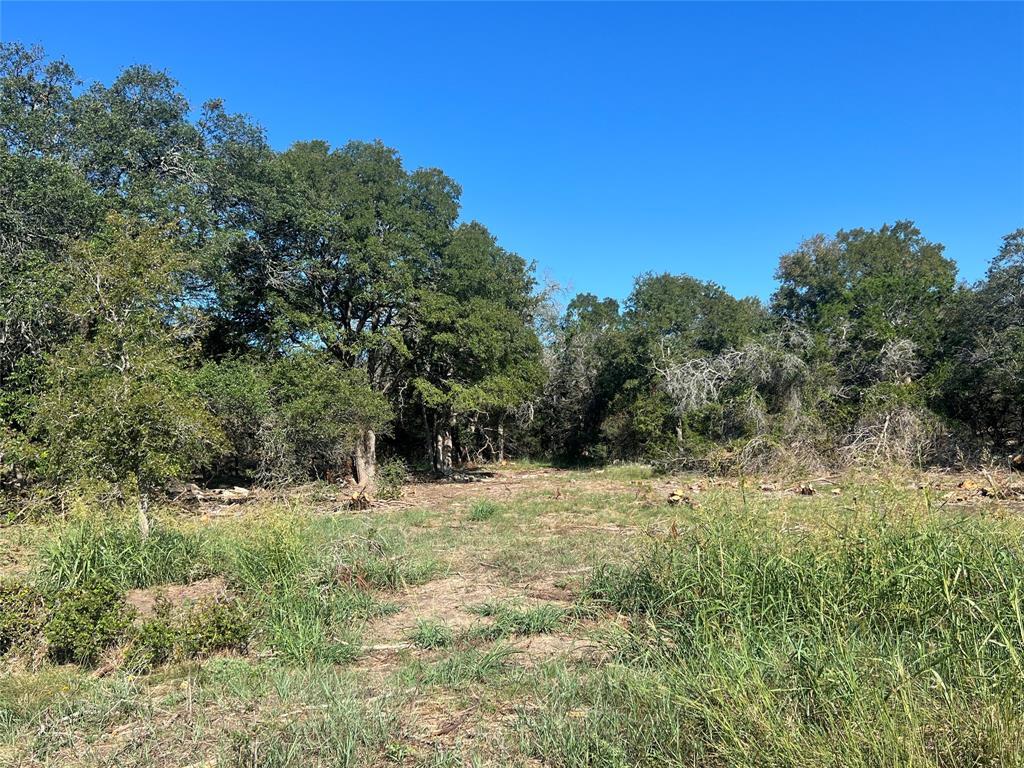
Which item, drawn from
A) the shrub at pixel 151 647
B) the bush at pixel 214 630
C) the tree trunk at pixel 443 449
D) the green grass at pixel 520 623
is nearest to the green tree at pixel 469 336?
the tree trunk at pixel 443 449

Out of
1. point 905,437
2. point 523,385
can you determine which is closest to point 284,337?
point 523,385

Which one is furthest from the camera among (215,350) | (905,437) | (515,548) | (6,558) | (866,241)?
(866,241)

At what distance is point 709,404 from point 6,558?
16617 millimetres

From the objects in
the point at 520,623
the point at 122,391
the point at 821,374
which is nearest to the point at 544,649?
the point at 520,623

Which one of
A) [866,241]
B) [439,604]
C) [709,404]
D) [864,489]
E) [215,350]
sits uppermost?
[866,241]

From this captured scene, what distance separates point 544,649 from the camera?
13.8ft

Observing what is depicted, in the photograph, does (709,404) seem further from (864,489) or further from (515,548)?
(864,489)

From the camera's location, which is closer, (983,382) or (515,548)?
(515,548)

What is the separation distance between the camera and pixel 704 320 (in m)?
22.1

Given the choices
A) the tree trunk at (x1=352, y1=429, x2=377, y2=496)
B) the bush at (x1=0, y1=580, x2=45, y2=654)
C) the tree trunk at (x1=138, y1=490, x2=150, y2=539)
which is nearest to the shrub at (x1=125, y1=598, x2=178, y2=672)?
the bush at (x1=0, y1=580, x2=45, y2=654)

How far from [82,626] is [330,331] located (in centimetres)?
1239

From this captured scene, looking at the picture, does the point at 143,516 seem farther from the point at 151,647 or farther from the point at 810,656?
the point at 810,656

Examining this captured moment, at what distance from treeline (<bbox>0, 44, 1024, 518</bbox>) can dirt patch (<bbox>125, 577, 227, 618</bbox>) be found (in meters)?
1.40

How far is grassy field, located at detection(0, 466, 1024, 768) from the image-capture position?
256cm
